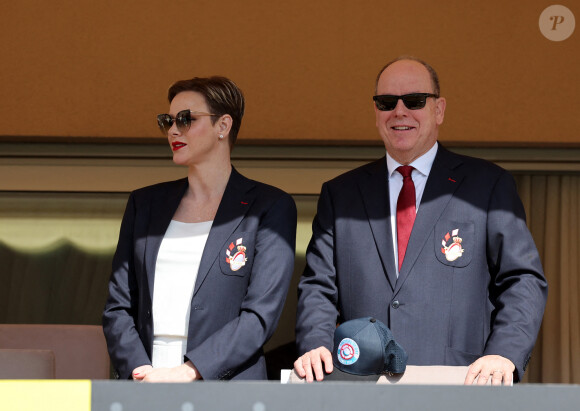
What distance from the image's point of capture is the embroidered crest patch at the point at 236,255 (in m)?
3.04

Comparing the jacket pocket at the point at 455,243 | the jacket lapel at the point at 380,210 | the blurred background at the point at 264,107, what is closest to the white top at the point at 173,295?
the jacket lapel at the point at 380,210

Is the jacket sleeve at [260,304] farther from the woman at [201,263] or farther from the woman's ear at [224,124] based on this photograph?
the woman's ear at [224,124]

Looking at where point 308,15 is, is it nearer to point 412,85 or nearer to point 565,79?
point 565,79

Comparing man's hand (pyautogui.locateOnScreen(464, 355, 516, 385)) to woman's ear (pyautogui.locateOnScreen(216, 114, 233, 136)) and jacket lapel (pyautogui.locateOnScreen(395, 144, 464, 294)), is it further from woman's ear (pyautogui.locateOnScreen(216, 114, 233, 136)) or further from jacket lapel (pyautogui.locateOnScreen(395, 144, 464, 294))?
woman's ear (pyautogui.locateOnScreen(216, 114, 233, 136))

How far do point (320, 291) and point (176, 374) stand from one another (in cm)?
52

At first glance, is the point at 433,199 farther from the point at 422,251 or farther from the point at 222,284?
the point at 222,284

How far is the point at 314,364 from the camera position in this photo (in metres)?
2.43

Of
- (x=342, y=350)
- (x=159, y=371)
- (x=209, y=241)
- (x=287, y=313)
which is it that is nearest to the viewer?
(x=342, y=350)

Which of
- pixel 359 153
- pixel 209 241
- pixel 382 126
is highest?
pixel 359 153

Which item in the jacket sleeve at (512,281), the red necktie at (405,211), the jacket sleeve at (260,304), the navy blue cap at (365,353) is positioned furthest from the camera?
the red necktie at (405,211)

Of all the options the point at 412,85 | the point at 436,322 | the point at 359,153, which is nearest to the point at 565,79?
the point at 359,153

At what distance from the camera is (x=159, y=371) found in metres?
2.84

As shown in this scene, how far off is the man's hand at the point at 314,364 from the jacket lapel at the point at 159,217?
0.75 metres

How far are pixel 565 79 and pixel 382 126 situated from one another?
2.49 m
